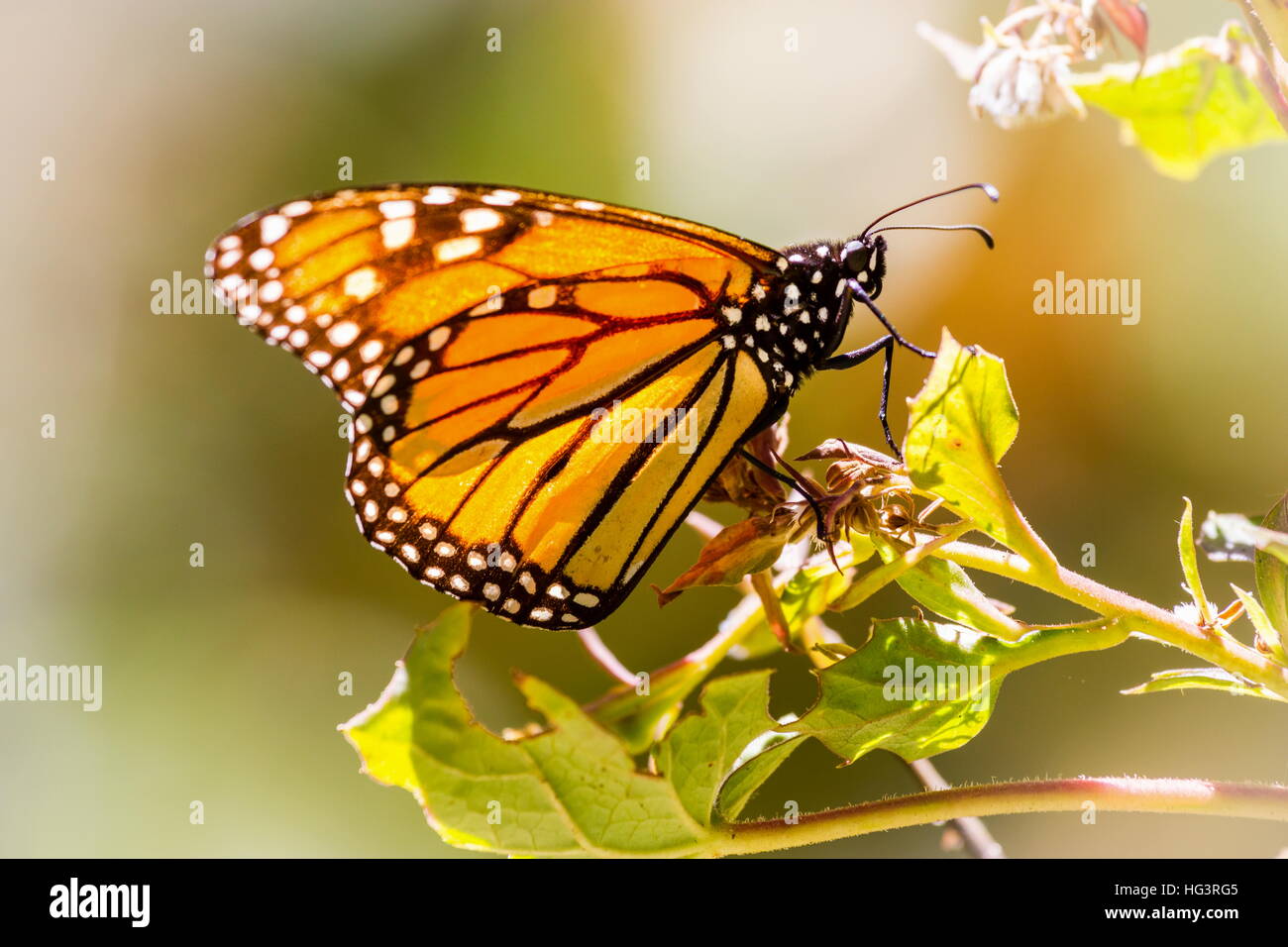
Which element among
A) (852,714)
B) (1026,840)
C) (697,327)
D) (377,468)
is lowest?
(1026,840)

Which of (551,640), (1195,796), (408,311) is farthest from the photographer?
(551,640)

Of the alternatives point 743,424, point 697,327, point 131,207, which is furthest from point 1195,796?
point 131,207

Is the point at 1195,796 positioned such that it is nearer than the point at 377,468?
Yes

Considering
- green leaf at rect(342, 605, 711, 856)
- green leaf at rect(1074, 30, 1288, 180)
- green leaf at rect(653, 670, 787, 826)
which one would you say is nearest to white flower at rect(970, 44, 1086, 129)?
green leaf at rect(1074, 30, 1288, 180)

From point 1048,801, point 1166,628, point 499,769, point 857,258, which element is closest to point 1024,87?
point 857,258

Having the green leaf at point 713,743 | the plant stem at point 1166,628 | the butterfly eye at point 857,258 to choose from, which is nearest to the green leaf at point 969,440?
the plant stem at point 1166,628

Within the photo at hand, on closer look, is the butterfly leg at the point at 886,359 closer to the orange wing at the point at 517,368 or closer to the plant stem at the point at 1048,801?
the orange wing at the point at 517,368

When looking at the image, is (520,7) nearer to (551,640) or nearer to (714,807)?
(551,640)
